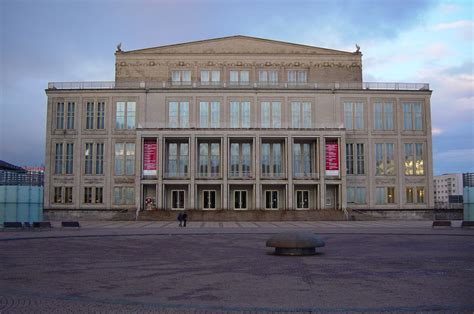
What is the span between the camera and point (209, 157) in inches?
2386

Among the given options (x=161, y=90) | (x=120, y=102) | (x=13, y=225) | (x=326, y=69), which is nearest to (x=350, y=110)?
(x=326, y=69)

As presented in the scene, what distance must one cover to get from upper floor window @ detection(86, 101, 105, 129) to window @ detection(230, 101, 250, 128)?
15.0m

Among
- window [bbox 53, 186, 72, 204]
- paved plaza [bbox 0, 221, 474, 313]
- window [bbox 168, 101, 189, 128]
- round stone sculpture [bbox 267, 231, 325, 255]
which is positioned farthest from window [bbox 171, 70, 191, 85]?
round stone sculpture [bbox 267, 231, 325, 255]

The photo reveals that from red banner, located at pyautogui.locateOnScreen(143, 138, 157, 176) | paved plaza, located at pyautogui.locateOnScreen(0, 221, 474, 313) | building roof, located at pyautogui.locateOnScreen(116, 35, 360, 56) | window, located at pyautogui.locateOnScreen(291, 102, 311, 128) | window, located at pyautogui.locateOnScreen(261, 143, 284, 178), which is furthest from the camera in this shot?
building roof, located at pyautogui.locateOnScreen(116, 35, 360, 56)

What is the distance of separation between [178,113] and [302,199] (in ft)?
57.3

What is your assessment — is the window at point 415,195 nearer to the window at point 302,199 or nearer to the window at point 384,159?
the window at point 384,159

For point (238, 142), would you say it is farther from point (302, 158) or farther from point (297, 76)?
point (297, 76)

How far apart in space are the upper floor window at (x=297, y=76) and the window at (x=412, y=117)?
504 inches

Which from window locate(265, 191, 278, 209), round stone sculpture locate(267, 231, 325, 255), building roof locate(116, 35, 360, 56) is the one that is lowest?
round stone sculpture locate(267, 231, 325, 255)

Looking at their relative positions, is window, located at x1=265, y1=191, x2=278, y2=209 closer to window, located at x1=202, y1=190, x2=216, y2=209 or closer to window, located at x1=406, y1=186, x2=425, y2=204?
window, located at x1=202, y1=190, x2=216, y2=209

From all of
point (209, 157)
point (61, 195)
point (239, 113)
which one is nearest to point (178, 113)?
point (209, 157)

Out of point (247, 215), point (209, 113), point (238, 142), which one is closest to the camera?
point (247, 215)

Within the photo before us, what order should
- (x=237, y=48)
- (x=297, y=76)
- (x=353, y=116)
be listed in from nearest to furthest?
(x=353, y=116) < (x=297, y=76) < (x=237, y=48)

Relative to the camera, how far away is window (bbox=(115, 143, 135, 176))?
6062 cm
